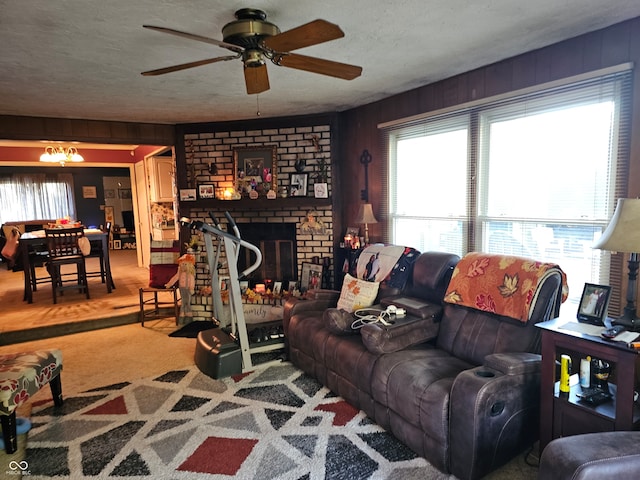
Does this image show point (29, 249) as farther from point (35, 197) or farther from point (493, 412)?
point (493, 412)

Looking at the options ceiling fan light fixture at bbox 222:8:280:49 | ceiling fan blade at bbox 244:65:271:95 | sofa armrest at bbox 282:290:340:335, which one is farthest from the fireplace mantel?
ceiling fan light fixture at bbox 222:8:280:49

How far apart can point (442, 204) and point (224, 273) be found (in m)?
2.69

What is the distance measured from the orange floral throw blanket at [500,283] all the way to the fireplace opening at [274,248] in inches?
95.0

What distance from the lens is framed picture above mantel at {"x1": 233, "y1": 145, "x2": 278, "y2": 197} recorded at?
462cm

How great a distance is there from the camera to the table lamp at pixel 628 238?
1795mm

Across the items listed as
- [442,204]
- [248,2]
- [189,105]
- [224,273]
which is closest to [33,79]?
[189,105]

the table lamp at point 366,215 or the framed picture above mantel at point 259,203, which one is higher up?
the framed picture above mantel at point 259,203

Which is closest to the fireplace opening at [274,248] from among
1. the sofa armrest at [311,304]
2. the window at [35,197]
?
the sofa armrest at [311,304]

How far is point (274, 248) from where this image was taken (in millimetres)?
4879

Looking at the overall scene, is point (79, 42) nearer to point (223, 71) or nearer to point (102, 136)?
point (223, 71)

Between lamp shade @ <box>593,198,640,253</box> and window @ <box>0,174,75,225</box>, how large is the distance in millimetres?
11241

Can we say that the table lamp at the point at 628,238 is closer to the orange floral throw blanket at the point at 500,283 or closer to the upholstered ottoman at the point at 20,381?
the orange floral throw blanket at the point at 500,283

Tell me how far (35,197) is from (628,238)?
1136 cm

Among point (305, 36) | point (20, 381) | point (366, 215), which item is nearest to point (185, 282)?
point (366, 215)
